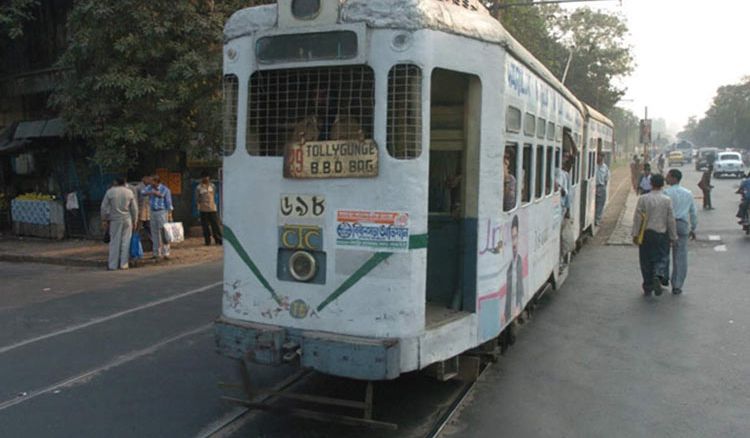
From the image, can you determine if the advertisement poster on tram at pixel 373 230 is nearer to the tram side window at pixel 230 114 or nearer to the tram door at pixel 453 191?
the tram door at pixel 453 191

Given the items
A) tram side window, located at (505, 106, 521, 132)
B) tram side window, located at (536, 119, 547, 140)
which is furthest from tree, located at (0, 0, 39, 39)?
tram side window, located at (505, 106, 521, 132)

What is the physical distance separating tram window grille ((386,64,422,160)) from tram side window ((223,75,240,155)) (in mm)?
1200

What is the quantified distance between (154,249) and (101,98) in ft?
10.5

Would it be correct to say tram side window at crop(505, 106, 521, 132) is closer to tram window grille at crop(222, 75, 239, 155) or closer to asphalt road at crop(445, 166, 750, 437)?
tram window grille at crop(222, 75, 239, 155)

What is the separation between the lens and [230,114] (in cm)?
481

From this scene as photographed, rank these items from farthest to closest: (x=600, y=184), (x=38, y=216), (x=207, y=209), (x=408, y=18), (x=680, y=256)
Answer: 1. (x=600, y=184)
2. (x=38, y=216)
3. (x=207, y=209)
4. (x=680, y=256)
5. (x=408, y=18)

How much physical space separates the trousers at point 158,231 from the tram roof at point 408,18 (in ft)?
27.5

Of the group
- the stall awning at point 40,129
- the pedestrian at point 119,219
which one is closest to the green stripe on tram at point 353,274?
the pedestrian at point 119,219

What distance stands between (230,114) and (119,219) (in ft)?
26.1

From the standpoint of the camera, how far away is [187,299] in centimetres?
938

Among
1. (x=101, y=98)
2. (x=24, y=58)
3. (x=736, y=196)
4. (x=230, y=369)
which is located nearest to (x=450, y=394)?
(x=230, y=369)

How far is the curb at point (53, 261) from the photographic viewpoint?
1262cm

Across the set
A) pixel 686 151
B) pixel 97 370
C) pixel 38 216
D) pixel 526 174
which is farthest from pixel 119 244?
pixel 686 151

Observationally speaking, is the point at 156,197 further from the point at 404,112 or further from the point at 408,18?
the point at 408,18
